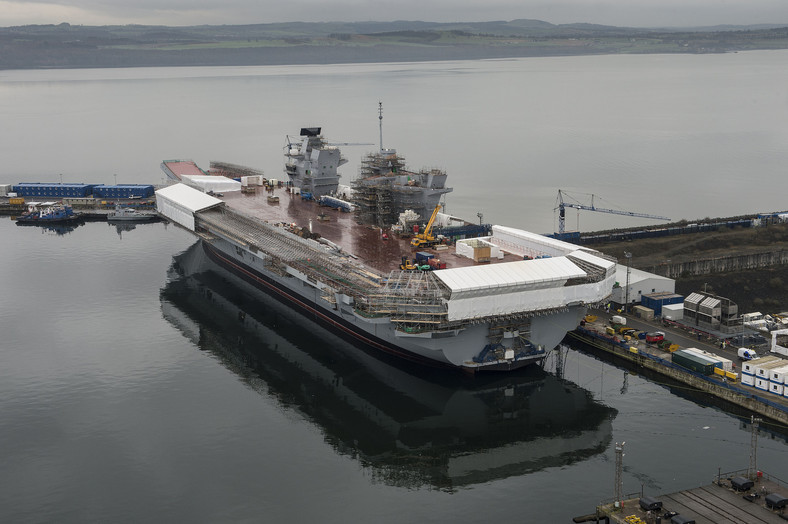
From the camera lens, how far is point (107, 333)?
46.6 m

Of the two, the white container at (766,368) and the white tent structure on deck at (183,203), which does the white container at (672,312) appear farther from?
the white tent structure on deck at (183,203)

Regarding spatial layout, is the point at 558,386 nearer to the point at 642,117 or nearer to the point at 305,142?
the point at 305,142

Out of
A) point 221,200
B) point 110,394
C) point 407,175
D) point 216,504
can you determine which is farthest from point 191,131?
point 216,504

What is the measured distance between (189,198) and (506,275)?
3370 centimetres

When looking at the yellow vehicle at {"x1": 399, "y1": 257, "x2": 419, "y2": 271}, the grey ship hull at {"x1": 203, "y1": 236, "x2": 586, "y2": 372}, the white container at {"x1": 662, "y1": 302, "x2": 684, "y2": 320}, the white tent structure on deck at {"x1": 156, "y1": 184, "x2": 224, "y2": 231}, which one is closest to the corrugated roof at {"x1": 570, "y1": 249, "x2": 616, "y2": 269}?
the grey ship hull at {"x1": 203, "y1": 236, "x2": 586, "y2": 372}

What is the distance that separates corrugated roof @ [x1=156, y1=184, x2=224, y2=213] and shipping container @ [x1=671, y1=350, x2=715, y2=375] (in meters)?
36.2

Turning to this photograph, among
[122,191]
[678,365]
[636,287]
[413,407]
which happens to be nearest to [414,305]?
[413,407]

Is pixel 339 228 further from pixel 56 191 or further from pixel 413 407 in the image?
pixel 56 191

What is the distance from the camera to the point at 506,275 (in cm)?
3716

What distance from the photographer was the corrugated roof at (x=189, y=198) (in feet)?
196

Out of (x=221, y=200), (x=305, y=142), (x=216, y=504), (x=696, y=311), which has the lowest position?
(x=216, y=504)

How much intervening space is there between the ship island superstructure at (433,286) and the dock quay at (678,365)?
4.18 m

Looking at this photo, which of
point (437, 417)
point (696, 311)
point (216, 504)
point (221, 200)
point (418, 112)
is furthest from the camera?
point (418, 112)

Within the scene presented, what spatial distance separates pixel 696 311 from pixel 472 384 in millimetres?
15310
